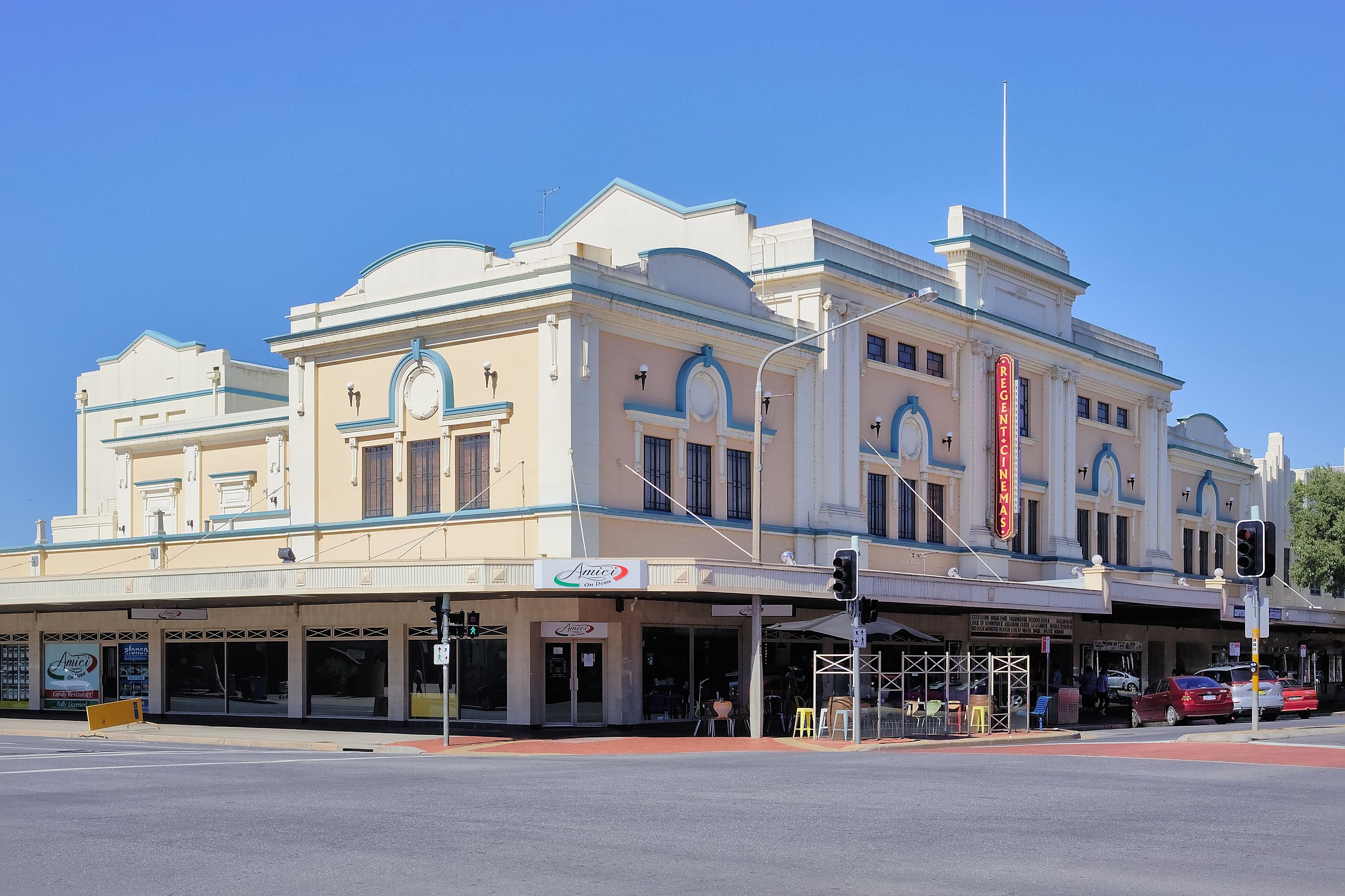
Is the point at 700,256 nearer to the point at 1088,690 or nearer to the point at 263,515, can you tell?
the point at 263,515

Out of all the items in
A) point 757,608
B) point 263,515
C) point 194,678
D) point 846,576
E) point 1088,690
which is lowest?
point 1088,690

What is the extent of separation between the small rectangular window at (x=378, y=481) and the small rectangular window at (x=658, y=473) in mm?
6774

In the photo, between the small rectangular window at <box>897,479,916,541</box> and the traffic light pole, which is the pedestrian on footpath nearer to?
the small rectangular window at <box>897,479,916,541</box>

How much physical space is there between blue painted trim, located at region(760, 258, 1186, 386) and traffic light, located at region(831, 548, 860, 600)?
578 inches

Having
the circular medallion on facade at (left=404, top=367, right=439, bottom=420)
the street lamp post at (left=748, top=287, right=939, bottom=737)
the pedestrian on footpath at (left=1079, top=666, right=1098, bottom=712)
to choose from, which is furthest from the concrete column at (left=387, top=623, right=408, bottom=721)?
the pedestrian on footpath at (left=1079, top=666, right=1098, bottom=712)

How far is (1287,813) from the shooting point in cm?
1658

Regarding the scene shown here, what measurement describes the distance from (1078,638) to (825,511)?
51.4ft

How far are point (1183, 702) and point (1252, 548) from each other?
45.2 ft

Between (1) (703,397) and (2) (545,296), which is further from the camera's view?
(1) (703,397)

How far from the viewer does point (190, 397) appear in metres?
57.2

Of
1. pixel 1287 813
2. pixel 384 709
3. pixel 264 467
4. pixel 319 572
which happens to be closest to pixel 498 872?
pixel 1287 813

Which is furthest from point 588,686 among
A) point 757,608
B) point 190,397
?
point 190,397

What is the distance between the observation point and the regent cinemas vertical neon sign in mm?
49688

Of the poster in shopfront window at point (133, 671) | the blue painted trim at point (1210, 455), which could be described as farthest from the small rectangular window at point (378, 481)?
the blue painted trim at point (1210, 455)
